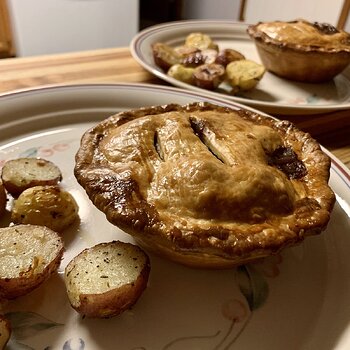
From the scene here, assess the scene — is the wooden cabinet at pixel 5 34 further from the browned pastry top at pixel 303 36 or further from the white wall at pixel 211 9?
the browned pastry top at pixel 303 36

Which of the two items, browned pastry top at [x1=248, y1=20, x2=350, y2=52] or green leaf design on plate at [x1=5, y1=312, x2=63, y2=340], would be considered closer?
green leaf design on plate at [x1=5, y1=312, x2=63, y2=340]

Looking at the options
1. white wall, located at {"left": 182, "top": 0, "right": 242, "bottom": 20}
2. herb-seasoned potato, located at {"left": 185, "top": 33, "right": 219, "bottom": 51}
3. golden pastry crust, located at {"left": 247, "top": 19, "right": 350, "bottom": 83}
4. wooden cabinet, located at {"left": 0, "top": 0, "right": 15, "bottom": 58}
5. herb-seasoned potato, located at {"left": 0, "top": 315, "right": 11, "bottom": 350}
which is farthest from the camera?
white wall, located at {"left": 182, "top": 0, "right": 242, "bottom": 20}

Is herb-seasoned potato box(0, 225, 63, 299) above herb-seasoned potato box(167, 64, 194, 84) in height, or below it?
above

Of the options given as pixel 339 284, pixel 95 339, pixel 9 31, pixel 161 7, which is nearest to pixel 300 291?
pixel 339 284

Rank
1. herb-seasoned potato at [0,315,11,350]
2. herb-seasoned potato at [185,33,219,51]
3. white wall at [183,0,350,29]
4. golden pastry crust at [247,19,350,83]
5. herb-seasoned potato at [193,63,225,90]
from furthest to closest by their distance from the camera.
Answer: white wall at [183,0,350,29], herb-seasoned potato at [185,33,219,51], golden pastry crust at [247,19,350,83], herb-seasoned potato at [193,63,225,90], herb-seasoned potato at [0,315,11,350]

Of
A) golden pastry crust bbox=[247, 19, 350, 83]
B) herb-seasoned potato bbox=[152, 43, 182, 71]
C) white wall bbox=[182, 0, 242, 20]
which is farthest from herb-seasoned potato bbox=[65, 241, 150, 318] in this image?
white wall bbox=[182, 0, 242, 20]

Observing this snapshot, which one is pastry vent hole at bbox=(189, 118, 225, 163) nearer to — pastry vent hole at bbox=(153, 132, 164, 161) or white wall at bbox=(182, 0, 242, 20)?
pastry vent hole at bbox=(153, 132, 164, 161)

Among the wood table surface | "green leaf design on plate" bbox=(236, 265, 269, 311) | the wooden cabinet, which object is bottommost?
the wooden cabinet
